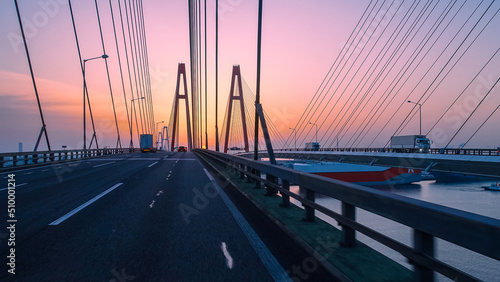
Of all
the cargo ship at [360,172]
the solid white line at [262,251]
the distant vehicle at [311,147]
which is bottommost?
the cargo ship at [360,172]

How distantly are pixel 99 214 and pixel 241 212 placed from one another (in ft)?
9.34

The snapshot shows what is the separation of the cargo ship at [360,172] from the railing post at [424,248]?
25.6 metres

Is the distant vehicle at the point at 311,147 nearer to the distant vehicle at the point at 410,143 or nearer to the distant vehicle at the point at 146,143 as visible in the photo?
the distant vehicle at the point at 410,143

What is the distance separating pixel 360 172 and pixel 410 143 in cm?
2745

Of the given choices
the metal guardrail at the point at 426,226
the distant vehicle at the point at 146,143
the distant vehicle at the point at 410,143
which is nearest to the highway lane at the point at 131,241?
the metal guardrail at the point at 426,226

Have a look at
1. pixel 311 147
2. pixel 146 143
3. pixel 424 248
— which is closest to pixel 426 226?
pixel 424 248

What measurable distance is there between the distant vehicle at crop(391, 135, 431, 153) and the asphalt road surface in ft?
171

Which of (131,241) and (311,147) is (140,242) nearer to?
(131,241)

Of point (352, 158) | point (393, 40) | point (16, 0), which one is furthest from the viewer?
point (393, 40)

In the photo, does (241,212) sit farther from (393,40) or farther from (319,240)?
(393,40)

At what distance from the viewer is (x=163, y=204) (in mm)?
8320

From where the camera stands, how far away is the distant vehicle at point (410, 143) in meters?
55.0

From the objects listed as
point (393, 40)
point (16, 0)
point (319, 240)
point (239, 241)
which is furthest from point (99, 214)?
point (393, 40)

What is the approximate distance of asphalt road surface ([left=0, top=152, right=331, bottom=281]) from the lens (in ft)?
12.4
